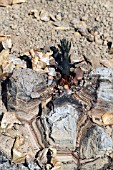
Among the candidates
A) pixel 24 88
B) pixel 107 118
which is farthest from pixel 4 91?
pixel 107 118

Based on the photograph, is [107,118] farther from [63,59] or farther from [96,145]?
[63,59]

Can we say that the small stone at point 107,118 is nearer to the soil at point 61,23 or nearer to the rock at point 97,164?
the rock at point 97,164

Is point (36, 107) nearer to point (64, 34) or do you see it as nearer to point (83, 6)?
point (64, 34)

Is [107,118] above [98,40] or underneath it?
underneath

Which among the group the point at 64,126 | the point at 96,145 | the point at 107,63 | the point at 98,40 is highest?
the point at 98,40

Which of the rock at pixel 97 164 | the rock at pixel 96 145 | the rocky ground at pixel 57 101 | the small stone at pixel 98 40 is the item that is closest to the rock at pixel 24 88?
the rocky ground at pixel 57 101

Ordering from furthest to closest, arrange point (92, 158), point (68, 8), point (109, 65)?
point (68, 8) → point (109, 65) → point (92, 158)

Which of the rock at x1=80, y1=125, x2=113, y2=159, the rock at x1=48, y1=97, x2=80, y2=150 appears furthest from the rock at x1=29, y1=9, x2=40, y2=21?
the rock at x1=80, y1=125, x2=113, y2=159

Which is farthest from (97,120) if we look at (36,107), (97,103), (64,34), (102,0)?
(102,0)
